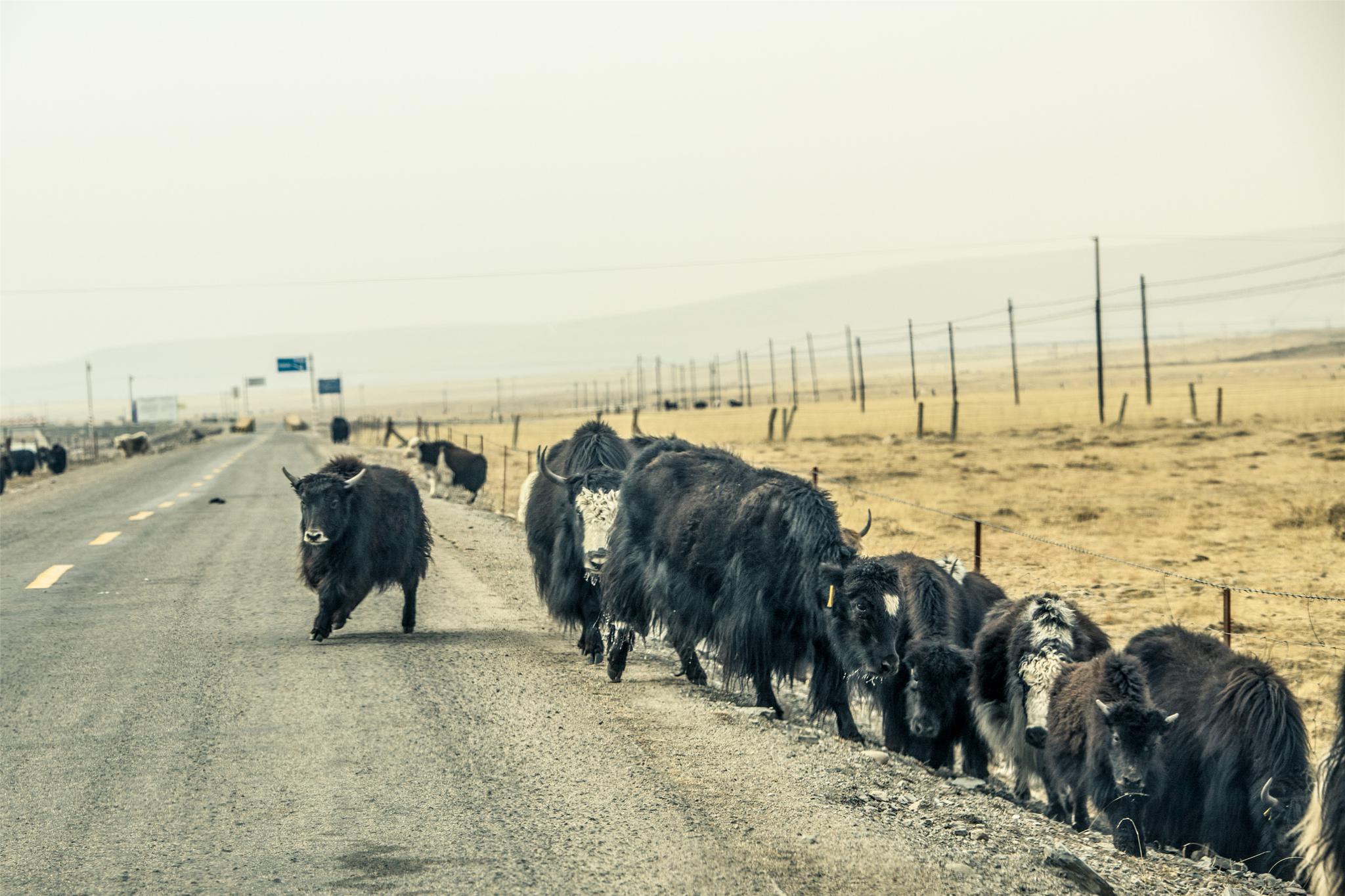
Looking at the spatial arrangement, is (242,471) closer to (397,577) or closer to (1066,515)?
(1066,515)

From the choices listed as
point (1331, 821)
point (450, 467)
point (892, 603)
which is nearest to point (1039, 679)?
point (892, 603)

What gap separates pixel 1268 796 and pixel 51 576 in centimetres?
1436

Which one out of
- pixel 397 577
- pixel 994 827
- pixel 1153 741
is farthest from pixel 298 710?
pixel 1153 741

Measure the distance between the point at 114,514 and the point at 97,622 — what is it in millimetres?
14823

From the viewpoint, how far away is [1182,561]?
1817 cm

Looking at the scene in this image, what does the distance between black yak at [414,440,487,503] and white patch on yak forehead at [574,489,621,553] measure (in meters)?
19.0

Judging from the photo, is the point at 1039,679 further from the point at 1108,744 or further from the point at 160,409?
the point at 160,409

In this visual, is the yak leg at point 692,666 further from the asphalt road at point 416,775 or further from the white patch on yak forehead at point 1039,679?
the white patch on yak forehead at point 1039,679

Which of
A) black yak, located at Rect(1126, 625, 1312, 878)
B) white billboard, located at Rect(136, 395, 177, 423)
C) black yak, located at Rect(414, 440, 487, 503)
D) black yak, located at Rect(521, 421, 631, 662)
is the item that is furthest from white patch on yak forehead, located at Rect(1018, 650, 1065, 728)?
white billboard, located at Rect(136, 395, 177, 423)

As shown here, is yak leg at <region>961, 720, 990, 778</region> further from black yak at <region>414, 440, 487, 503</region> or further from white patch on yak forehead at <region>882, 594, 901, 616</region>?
black yak at <region>414, 440, 487, 503</region>

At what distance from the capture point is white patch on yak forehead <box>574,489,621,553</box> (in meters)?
10.5

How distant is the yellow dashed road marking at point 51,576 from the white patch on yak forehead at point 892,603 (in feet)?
36.9

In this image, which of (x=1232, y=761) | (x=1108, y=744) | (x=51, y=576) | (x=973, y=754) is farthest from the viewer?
(x=51, y=576)

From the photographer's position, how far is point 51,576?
15.9 meters
